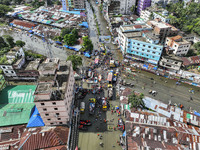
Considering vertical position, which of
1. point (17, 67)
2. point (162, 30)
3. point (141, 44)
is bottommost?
point (17, 67)

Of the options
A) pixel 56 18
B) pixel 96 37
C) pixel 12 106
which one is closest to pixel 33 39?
pixel 56 18

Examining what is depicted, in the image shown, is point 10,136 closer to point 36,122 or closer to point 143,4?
point 36,122

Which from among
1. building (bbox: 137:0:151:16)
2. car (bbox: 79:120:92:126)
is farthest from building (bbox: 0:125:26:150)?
building (bbox: 137:0:151:16)

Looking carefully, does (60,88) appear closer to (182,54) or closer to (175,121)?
(175,121)

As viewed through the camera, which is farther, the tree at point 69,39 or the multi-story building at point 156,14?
the multi-story building at point 156,14

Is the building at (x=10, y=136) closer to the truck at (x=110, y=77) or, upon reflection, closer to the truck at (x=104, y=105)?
the truck at (x=104, y=105)

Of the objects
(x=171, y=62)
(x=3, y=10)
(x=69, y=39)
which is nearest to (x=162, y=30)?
(x=171, y=62)

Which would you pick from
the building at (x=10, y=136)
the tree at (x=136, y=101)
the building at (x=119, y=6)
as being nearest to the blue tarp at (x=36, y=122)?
the building at (x=10, y=136)

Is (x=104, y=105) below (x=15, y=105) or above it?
below
